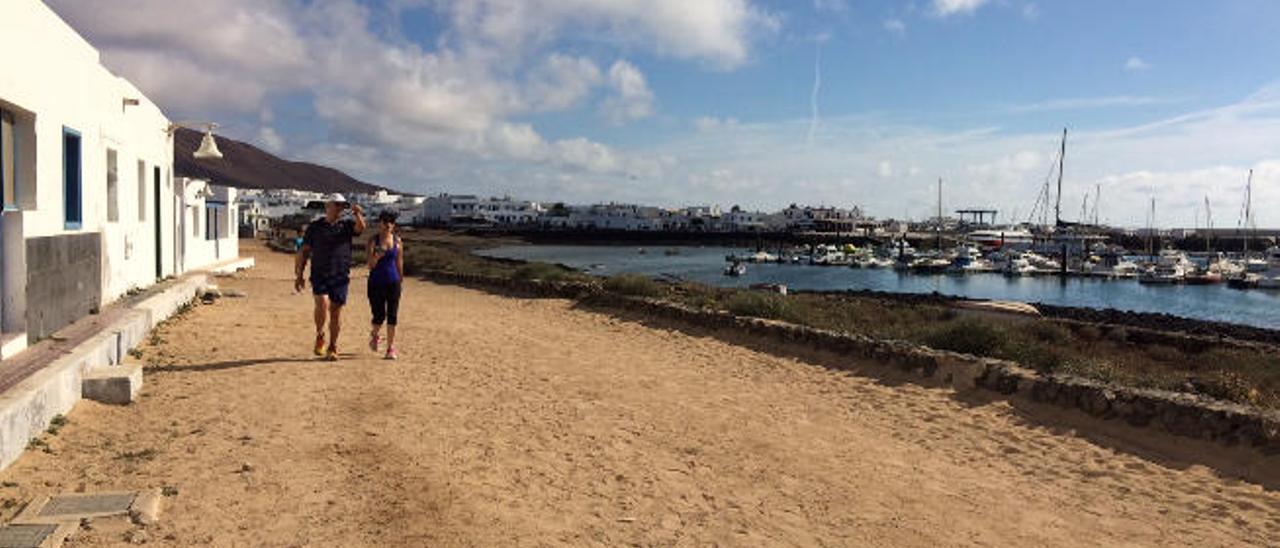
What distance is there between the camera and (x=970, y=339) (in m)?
11.6

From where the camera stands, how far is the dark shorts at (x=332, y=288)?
331 inches

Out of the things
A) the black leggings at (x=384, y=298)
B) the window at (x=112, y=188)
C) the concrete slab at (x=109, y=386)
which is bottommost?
the concrete slab at (x=109, y=386)

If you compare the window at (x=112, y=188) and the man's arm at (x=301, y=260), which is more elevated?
the window at (x=112, y=188)

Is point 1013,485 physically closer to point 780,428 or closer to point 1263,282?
point 780,428

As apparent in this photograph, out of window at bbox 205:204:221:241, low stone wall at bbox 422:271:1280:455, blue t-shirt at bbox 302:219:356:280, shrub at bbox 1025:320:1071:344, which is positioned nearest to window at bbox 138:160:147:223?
blue t-shirt at bbox 302:219:356:280

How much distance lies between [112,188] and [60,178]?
129 inches

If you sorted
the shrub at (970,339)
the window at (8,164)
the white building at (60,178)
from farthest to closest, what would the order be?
the shrub at (970,339) → the window at (8,164) → the white building at (60,178)

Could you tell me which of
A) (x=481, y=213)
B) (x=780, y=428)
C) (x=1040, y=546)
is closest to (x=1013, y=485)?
(x=1040, y=546)

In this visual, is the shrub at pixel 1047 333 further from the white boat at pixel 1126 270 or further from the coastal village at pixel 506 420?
the white boat at pixel 1126 270

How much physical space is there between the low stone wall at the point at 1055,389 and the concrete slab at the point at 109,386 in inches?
306

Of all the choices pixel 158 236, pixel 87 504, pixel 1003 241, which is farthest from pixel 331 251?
pixel 1003 241

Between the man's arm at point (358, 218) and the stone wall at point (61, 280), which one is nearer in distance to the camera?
the stone wall at point (61, 280)

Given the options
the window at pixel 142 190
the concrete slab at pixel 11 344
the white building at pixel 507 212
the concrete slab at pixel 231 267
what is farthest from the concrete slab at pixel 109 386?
the white building at pixel 507 212

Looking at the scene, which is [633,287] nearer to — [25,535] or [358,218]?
[358,218]
